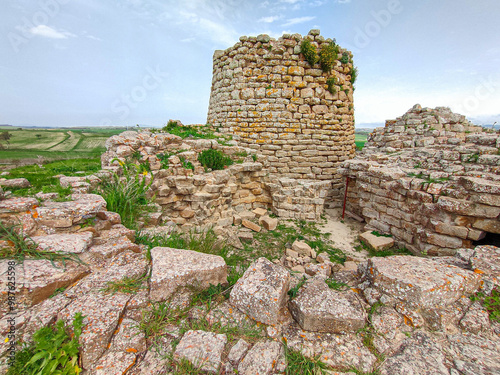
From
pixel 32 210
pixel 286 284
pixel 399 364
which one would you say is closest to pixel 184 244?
pixel 286 284

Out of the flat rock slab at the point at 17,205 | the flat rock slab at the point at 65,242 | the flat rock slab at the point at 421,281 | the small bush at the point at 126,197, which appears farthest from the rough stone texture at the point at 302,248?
the flat rock slab at the point at 17,205

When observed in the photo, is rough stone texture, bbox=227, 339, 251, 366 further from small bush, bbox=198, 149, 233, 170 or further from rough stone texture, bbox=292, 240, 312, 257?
small bush, bbox=198, 149, 233, 170

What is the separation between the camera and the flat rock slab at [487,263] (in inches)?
93.4

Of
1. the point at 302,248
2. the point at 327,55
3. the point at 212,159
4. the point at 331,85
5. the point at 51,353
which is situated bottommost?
the point at 302,248

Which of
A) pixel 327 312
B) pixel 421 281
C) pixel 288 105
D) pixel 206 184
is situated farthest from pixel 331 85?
pixel 327 312

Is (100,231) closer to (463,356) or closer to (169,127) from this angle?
(463,356)

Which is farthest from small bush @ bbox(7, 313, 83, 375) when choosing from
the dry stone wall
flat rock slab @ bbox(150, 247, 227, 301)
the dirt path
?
the dry stone wall

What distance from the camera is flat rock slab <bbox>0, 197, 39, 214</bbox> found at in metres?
2.52

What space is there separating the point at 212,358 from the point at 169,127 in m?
8.37

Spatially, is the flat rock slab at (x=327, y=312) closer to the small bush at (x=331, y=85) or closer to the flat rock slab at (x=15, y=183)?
the flat rock slab at (x=15, y=183)

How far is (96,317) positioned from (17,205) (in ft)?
6.36

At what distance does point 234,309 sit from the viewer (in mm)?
2086

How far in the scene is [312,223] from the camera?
22.1ft

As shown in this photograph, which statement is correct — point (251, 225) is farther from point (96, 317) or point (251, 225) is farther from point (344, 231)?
point (96, 317)
